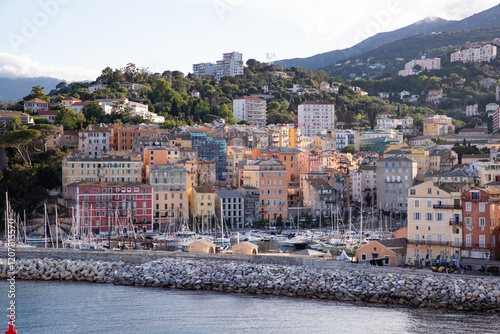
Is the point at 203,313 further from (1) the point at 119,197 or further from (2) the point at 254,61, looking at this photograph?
(2) the point at 254,61

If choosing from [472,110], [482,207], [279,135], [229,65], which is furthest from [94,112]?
[472,110]

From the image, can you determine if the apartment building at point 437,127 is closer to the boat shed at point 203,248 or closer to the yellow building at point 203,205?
the yellow building at point 203,205

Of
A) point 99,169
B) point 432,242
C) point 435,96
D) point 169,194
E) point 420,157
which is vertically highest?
point 435,96

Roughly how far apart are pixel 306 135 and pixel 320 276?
58585 mm

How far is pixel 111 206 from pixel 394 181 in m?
22.6

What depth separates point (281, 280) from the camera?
3155 cm

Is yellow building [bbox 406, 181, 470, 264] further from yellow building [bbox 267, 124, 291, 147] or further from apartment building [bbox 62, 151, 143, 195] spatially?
yellow building [bbox 267, 124, 291, 147]

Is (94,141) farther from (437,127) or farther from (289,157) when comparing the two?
(437,127)

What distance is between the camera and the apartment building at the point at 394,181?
58.3 m

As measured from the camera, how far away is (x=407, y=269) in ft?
102

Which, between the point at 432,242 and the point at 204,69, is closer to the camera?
the point at 432,242

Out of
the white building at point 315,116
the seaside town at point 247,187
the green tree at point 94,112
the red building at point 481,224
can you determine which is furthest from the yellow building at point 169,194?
the white building at point 315,116

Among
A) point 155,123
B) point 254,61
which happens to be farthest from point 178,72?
point 155,123

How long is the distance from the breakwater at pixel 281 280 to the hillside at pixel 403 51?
130 m
